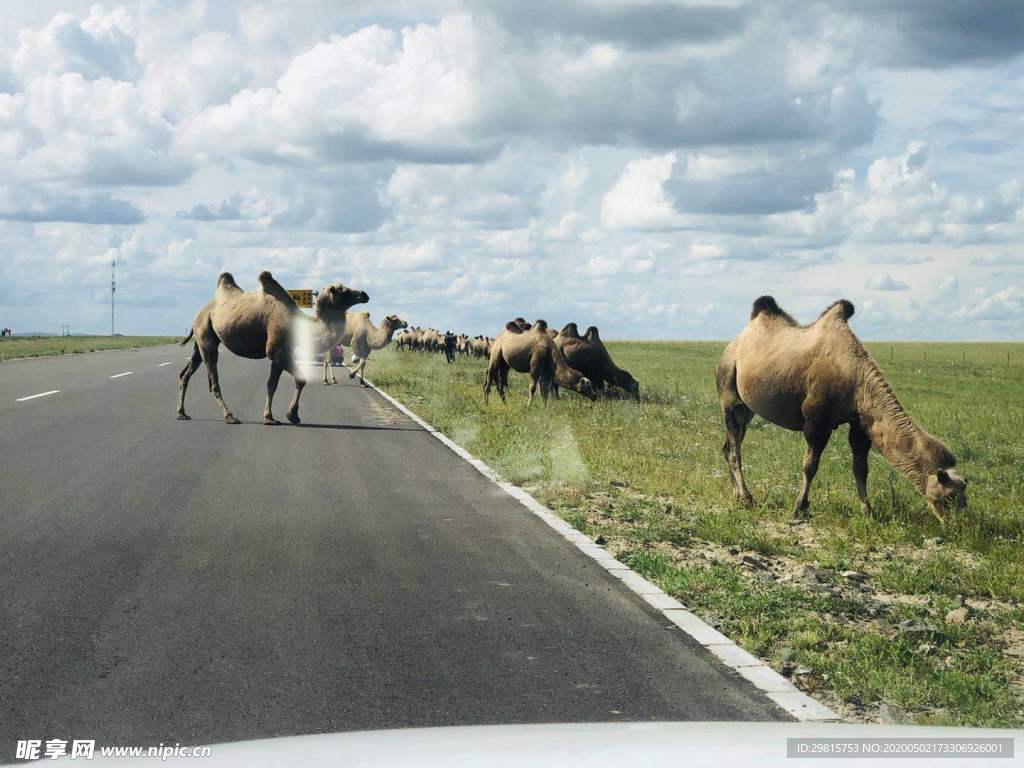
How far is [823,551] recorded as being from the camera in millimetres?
9141

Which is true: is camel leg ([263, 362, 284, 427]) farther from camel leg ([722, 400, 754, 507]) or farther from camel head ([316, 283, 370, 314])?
camel leg ([722, 400, 754, 507])

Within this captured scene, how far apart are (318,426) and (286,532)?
31.7 feet

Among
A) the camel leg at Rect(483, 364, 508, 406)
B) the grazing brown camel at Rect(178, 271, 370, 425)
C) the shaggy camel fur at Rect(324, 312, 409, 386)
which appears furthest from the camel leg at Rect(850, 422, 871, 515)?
the shaggy camel fur at Rect(324, 312, 409, 386)

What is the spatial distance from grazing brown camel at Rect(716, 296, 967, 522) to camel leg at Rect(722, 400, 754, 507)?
0.01 m

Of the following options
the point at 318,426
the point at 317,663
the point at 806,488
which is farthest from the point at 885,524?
the point at 318,426

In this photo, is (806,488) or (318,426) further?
(318,426)

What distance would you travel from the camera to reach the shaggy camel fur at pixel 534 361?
2430 cm

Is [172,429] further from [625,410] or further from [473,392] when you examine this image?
[473,392]

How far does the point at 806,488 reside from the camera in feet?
35.4

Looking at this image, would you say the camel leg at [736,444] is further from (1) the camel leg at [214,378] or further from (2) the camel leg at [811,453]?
(1) the camel leg at [214,378]

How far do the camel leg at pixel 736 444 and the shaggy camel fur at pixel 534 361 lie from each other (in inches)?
460

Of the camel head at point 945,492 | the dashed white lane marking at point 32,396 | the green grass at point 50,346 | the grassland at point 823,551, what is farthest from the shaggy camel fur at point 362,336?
the camel head at point 945,492

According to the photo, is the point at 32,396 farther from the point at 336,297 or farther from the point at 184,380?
the point at 336,297

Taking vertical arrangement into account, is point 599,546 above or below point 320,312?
below
